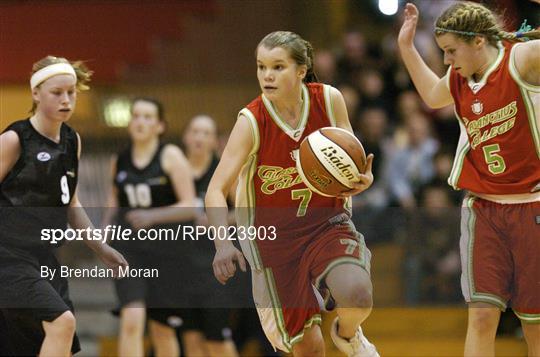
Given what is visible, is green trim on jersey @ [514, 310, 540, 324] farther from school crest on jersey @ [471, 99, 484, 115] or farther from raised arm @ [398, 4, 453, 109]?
raised arm @ [398, 4, 453, 109]

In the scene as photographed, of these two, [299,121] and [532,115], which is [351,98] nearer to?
[299,121]

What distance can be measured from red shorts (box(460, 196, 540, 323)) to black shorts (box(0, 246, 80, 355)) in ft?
7.07

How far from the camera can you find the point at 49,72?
20.3 feet

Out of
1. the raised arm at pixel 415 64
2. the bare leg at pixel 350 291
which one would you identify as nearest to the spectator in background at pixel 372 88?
the raised arm at pixel 415 64

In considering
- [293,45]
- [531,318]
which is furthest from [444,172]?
[293,45]

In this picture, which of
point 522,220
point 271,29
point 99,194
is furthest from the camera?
point 99,194

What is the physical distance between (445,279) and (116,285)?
6.76ft

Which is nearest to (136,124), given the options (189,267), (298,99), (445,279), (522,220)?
(189,267)

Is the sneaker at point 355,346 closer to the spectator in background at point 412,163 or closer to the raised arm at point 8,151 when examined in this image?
the spectator in background at point 412,163

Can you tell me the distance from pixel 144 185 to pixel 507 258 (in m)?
2.95

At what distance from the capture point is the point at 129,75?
6703 millimetres

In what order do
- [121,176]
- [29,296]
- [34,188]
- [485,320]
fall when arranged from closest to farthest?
[485,320] → [29,296] → [34,188] → [121,176]

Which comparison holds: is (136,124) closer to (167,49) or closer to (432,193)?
(167,49)

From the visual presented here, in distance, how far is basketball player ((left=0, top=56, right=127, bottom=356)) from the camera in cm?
594
